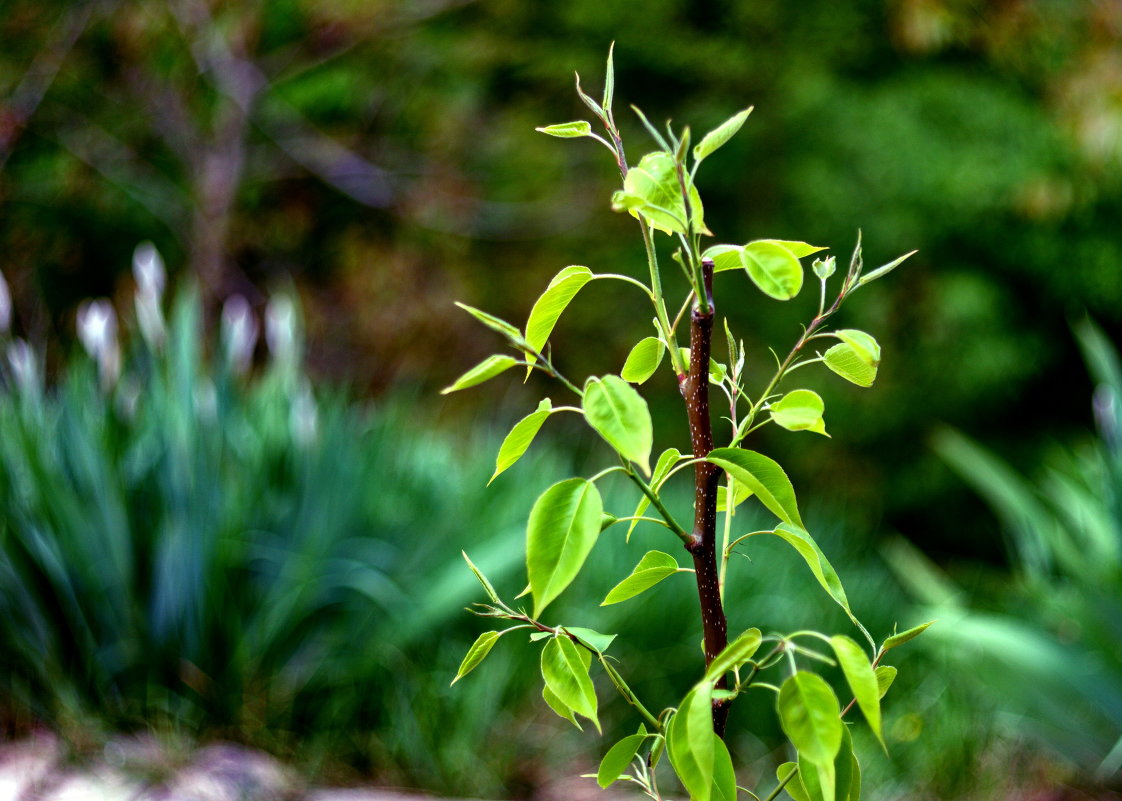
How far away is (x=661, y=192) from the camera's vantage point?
566mm

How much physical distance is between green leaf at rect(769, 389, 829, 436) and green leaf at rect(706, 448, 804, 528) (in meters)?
0.03

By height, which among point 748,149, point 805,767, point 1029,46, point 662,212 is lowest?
point 748,149

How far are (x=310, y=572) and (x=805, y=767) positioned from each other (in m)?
1.52

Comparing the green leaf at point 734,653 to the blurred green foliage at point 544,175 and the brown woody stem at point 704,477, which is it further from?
the blurred green foliage at point 544,175

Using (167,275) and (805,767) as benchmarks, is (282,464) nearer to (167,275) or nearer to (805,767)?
(805,767)

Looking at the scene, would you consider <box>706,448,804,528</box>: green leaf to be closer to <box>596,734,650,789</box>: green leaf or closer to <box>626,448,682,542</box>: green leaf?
<box>626,448,682,542</box>: green leaf

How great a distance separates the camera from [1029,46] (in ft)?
19.6

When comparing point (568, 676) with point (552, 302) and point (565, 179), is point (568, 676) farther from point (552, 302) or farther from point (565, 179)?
point (565, 179)

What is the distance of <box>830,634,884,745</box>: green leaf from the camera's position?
20.3 inches

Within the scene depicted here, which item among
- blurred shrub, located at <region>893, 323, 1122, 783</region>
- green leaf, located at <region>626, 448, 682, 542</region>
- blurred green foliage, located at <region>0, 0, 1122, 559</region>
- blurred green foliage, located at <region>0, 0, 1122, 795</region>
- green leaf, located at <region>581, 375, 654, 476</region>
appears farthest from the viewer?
blurred green foliage, located at <region>0, 0, 1122, 559</region>

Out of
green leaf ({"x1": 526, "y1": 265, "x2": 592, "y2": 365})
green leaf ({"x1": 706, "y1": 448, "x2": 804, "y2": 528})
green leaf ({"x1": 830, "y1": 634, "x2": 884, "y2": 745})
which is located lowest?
green leaf ({"x1": 830, "y1": 634, "x2": 884, "y2": 745})

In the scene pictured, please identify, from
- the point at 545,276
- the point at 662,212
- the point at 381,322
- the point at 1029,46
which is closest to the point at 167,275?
the point at 381,322

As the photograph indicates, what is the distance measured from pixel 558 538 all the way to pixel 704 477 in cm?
14

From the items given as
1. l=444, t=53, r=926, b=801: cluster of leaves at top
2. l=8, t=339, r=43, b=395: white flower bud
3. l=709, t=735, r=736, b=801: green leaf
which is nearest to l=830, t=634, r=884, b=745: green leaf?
l=444, t=53, r=926, b=801: cluster of leaves at top
